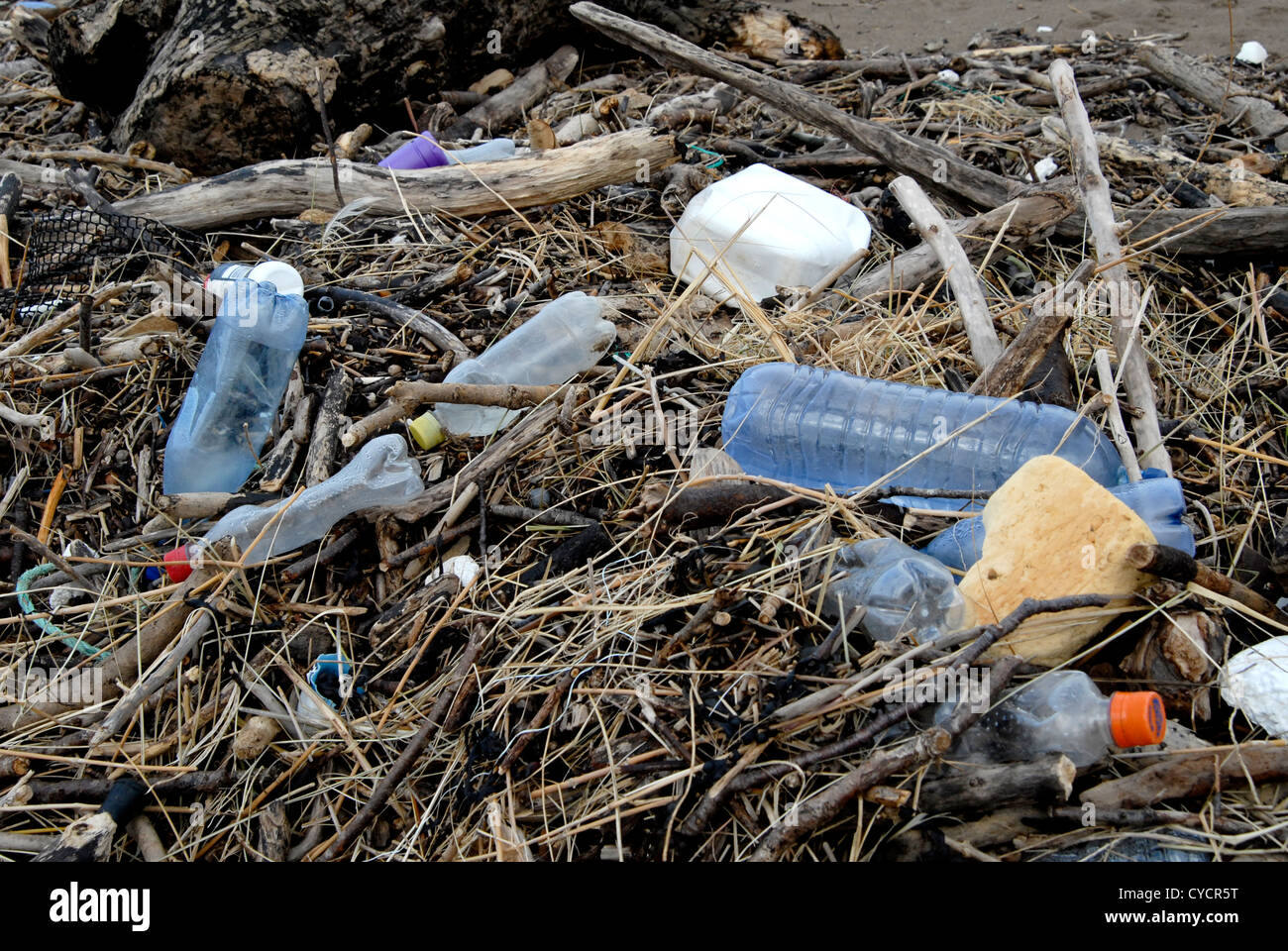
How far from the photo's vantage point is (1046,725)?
1748 millimetres

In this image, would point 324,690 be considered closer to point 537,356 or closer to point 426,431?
point 426,431

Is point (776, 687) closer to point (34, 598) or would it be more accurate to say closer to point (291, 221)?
point (34, 598)

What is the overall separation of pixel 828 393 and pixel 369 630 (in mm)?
1447

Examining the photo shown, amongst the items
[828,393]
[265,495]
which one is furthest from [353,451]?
[828,393]

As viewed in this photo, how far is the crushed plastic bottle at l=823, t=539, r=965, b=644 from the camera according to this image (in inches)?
75.4

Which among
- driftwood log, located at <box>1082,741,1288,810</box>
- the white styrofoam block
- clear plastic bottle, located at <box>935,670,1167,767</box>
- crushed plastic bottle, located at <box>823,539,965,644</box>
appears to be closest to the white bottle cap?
crushed plastic bottle, located at <box>823,539,965,644</box>

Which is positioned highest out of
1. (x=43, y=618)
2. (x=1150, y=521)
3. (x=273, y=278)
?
(x=1150, y=521)

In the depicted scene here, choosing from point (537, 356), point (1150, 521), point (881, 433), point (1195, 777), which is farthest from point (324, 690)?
point (1150, 521)

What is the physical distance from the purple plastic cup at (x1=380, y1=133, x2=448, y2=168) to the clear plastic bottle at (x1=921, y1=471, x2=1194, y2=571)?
9.57 ft

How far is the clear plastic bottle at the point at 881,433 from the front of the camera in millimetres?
2363

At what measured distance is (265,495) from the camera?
255cm

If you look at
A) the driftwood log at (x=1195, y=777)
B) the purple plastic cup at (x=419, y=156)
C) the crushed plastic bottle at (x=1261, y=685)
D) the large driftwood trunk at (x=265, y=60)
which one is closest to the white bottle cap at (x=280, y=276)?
the purple plastic cup at (x=419, y=156)

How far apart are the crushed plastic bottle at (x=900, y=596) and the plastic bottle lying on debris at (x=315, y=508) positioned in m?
1.25

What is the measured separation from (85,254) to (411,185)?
1287 mm
